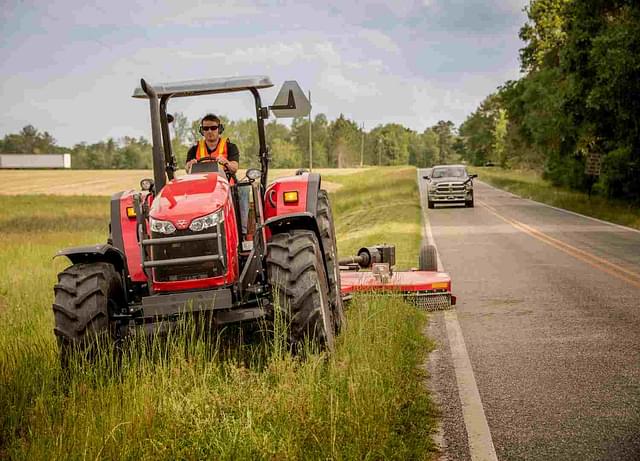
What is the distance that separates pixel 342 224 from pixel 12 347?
23.6m

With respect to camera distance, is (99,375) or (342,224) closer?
(99,375)

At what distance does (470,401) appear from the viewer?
6.86 meters

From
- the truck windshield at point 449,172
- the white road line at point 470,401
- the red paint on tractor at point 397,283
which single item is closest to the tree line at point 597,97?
the truck windshield at point 449,172

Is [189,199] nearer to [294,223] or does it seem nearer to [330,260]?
[294,223]

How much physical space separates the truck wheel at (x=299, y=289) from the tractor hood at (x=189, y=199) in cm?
63

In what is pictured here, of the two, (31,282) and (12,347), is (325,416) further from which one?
(31,282)

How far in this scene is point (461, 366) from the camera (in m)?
8.06

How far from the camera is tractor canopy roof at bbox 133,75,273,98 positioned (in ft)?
26.7

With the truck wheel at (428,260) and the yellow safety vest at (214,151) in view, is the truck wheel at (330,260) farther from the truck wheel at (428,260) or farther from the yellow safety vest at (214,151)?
the truck wheel at (428,260)

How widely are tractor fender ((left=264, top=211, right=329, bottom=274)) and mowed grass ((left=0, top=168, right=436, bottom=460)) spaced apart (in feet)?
3.51

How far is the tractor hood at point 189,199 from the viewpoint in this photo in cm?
687

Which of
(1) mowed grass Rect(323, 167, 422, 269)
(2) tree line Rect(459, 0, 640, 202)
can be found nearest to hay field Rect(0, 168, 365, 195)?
(1) mowed grass Rect(323, 167, 422, 269)

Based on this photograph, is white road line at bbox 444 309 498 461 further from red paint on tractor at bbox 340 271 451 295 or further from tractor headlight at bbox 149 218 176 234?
tractor headlight at bbox 149 218 176 234

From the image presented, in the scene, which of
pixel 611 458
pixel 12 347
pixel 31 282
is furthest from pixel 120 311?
pixel 31 282
